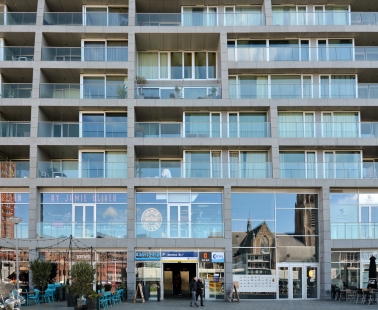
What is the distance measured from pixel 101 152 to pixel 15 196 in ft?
20.6

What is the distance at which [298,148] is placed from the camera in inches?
1629

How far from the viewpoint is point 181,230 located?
39.4 metres

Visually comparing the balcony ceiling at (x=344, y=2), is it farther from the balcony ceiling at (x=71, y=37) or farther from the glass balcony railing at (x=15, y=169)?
the glass balcony railing at (x=15, y=169)

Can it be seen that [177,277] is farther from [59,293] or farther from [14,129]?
[14,129]

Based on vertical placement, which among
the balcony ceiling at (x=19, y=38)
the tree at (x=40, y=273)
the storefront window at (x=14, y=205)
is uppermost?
the balcony ceiling at (x=19, y=38)

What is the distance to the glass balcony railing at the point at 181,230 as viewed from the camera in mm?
39375

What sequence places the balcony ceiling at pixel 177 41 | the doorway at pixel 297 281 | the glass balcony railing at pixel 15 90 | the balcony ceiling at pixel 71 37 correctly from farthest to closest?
the balcony ceiling at pixel 71 37 < the balcony ceiling at pixel 177 41 < the glass balcony railing at pixel 15 90 < the doorway at pixel 297 281

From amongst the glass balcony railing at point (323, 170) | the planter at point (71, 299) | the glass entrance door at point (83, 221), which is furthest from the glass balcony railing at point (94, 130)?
the planter at point (71, 299)

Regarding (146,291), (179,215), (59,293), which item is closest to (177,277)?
(146,291)

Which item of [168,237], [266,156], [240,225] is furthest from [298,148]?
[168,237]

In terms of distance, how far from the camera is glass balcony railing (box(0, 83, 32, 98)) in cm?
4141

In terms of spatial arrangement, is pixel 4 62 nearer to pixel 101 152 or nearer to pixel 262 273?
pixel 101 152

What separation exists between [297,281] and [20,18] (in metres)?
25.6

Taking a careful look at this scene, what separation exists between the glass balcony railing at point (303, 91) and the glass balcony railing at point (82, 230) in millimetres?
11587
